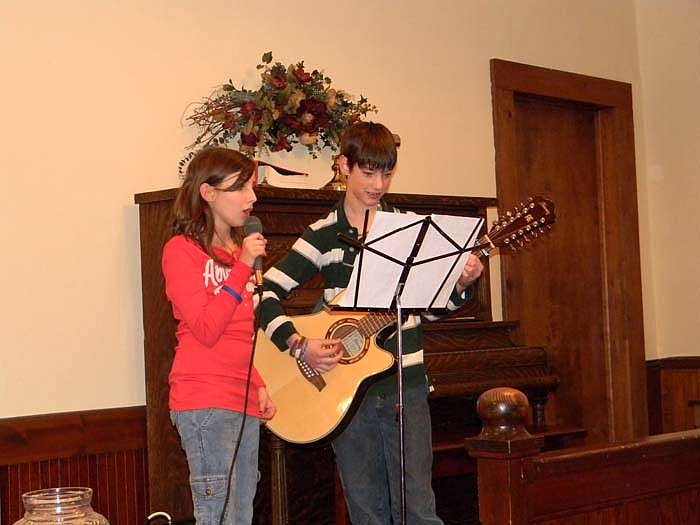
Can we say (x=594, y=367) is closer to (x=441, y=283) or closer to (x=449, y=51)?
(x=449, y=51)

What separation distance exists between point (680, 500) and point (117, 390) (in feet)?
7.16

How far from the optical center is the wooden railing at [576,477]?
1.94m

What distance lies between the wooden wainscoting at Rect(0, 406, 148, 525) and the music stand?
1352 mm

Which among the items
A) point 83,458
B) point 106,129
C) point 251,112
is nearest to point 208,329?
point 83,458

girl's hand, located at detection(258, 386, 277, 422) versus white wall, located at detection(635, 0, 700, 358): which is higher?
white wall, located at detection(635, 0, 700, 358)

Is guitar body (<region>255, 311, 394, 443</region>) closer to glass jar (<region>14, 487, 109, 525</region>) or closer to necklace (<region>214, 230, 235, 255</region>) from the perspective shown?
necklace (<region>214, 230, 235, 255</region>)

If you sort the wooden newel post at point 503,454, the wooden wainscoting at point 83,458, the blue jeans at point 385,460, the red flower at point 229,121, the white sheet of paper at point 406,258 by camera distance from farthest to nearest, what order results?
the red flower at point 229,121 → the wooden wainscoting at point 83,458 → the blue jeans at point 385,460 → the white sheet of paper at point 406,258 → the wooden newel post at point 503,454

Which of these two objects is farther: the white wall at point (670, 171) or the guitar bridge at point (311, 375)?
the white wall at point (670, 171)

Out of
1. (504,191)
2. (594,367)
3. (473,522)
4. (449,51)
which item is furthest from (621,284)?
(473,522)

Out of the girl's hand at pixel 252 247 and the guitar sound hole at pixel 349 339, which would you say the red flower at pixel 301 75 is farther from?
the girl's hand at pixel 252 247

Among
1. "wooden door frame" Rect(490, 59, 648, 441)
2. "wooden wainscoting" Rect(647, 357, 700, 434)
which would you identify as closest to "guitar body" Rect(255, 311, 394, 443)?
"wooden door frame" Rect(490, 59, 648, 441)

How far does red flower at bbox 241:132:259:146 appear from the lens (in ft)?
13.1

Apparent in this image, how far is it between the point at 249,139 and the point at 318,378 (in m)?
1.21

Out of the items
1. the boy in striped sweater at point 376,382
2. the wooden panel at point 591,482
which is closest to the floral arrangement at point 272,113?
the boy in striped sweater at point 376,382
